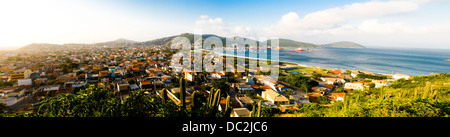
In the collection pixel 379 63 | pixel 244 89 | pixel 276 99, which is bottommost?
pixel 276 99

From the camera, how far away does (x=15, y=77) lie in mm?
20969

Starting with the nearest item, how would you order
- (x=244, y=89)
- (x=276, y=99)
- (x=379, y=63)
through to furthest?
(x=276, y=99) < (x=244, y=89) < (x=379, y=63)

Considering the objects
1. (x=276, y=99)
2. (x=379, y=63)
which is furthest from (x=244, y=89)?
(x=379, y=63)

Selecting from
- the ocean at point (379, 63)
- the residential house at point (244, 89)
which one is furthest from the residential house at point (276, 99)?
the ocean at point (379, 63)

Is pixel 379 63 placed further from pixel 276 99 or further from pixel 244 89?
pixel 276 99

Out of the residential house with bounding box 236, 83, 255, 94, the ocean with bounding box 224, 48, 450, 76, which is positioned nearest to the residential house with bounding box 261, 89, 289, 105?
the residential house with bounding box 236, 83, 255, 94

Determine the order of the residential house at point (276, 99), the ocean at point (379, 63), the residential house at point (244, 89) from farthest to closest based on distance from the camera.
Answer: the ocean at point (379, 63) < the residential house at point (244, 89) < the residential house at point (276, 99)

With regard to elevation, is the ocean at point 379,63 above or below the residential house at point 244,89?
above

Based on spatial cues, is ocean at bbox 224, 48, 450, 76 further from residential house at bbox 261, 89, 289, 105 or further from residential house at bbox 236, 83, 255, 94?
residential house at bbox 261, 89, 289, 105

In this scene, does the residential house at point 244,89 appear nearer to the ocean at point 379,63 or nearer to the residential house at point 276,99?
the residential house at point 276,99

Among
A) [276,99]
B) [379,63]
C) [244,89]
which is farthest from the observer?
[379,63]
